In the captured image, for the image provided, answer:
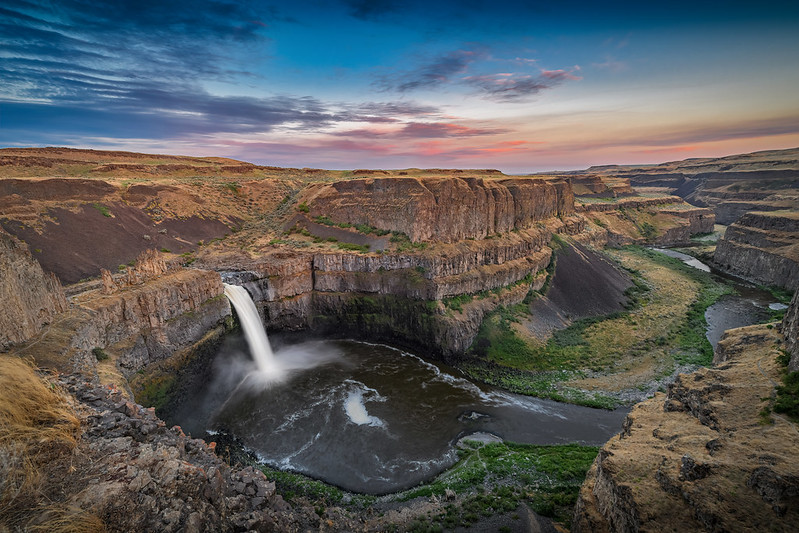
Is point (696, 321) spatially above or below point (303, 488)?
above

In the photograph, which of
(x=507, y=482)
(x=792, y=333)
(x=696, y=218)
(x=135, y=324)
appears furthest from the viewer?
(x=696, y=218)

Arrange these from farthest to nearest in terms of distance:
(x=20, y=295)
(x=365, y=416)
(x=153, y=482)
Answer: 1. (x=365, y=416)
2. (x=20, y=295)
3. (x=153, y=482)

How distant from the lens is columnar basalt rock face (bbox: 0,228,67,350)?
1495cm

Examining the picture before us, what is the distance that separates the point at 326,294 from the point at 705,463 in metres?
33.8

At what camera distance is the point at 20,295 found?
16.1 meters

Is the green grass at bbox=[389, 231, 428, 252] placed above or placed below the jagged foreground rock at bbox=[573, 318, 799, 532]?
above

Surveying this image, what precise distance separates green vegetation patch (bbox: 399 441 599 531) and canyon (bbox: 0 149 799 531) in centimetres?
328

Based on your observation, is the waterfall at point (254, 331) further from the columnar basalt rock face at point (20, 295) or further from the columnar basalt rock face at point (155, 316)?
the columnar basalt rock face at point (20, 295)

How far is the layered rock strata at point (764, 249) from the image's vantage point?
5024cm

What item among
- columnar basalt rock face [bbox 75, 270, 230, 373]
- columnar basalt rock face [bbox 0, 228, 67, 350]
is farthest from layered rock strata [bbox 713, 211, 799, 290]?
columnar basalt rock face [bbox 0, 228, 67, 350]

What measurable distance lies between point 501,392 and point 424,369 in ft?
23.7

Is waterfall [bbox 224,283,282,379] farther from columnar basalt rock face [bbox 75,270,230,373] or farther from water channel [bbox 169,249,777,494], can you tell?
columnar basalt rock face [bbox 75,270,230,373]

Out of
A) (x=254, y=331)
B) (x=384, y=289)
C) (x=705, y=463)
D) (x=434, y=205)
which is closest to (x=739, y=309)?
(x=434, y=205)

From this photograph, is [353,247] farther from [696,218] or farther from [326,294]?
[696,218]
